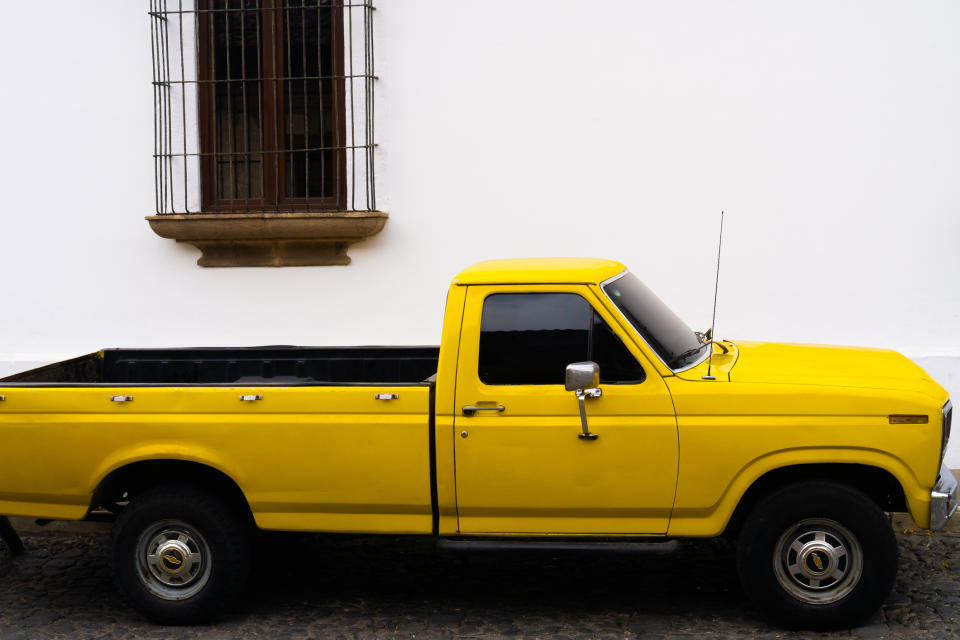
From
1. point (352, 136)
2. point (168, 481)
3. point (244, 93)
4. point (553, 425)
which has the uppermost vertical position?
point (244, 93)

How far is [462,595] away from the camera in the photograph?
580 centimetres

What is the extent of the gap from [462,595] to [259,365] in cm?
190

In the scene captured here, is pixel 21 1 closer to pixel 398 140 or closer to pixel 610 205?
pixel 398 140

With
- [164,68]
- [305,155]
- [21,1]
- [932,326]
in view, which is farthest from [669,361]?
[21,1]

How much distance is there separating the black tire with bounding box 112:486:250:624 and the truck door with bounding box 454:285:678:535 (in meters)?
1.15

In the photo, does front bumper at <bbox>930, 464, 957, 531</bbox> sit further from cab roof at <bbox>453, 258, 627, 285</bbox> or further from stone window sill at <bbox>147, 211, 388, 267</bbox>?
stone window sill at <bbox>147, 211, 388, 267</bbox>

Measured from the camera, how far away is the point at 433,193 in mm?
8406

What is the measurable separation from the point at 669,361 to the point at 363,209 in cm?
387

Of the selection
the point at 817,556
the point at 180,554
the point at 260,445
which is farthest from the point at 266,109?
the point at 817,556

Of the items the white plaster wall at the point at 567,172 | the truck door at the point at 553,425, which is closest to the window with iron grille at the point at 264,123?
the white plaster wall at the point at 567,172

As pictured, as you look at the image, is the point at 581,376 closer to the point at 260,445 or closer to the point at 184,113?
the point at 260,445

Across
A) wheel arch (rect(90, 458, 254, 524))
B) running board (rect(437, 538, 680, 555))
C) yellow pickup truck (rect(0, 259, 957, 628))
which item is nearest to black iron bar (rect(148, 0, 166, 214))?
yellow pickup truck (rect(0, 259, 957, 628))

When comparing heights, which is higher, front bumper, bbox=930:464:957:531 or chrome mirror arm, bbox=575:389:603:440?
chrome mirror arm, bbox=575:389:603:440

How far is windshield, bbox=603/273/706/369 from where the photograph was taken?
518 centimetres
